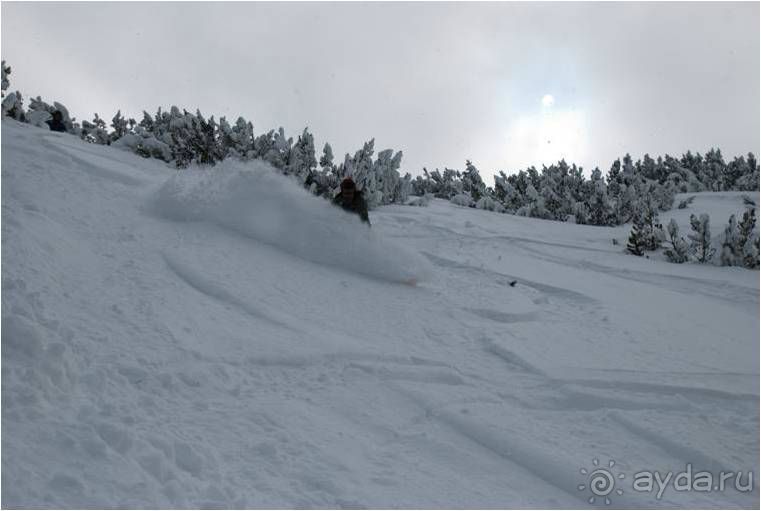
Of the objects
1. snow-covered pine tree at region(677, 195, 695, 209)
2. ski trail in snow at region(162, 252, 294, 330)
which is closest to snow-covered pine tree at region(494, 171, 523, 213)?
snow-covered pine tree at region(677, 195, 695, 209)

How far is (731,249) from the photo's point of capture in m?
7.55

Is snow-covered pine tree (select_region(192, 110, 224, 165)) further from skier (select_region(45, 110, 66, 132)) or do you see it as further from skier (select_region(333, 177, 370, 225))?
skier (select_region(333, 177, 370, 225))

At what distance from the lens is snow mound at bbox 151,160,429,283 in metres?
6.32

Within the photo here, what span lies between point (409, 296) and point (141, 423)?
11.4 feet

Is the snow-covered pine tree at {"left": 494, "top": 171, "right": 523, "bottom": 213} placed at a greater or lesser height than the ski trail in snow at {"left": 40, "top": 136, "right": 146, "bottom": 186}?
greater

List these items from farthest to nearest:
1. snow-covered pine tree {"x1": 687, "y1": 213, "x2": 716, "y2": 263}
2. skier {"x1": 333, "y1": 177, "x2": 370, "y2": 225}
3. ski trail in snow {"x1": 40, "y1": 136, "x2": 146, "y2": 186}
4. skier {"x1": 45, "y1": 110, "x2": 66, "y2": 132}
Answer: skier {"x1": 45, "y1": 110, "x2": 66, "y2": 132}, snow-covered pine tree {"x1": 687, "y1": 213, "x2": 716, "y2": 263}, ski trail in snow {"x1": 40, "y1": 136, "x2": 146, "y2": 186}, skier {"x1": 333, "y1": 177, "x2": 370, "y2": 225}

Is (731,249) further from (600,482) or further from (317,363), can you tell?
(317,363)

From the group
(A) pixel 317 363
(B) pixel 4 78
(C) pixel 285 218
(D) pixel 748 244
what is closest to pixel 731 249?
(D) pixel 748 244

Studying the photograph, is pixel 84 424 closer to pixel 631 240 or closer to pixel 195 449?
pixel 195 449

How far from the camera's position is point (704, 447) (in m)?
3.05

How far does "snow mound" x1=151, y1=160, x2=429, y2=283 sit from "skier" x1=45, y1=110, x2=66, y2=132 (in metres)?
6.96

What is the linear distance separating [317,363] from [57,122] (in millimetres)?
11653

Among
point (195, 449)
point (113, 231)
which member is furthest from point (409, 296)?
point (195, 449)

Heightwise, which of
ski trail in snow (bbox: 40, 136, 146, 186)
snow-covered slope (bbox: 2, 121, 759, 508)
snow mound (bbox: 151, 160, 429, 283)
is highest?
ski trail in snow (bbox: 40, 136, 146, 186)
